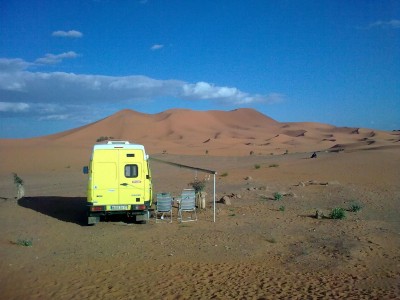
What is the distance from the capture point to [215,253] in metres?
9.20

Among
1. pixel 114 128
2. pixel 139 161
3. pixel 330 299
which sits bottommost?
pixel 330 299

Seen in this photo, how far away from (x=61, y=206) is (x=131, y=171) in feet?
18.4

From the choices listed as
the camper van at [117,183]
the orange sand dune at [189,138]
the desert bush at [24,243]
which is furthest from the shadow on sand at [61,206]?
the orange sand dune at [189,138]

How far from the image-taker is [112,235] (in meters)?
11.2

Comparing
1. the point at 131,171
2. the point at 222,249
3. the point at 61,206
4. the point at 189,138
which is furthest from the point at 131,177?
the point at 189,138

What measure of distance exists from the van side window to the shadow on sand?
2135 mm

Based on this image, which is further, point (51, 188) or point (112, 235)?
point (51, 188)

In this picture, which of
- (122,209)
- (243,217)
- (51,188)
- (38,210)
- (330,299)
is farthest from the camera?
(51,188)

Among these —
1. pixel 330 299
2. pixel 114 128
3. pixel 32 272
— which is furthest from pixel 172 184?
pixel 114 128

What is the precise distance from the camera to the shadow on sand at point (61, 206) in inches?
555

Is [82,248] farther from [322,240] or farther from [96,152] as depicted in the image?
[322,240]

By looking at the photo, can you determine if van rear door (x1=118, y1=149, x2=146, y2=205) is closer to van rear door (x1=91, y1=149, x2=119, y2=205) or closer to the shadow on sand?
van rear door (x1=91, y1=149, x2=119, y2=205)

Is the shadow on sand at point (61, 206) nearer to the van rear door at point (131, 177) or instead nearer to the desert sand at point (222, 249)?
the desert sand at point (222, 249)

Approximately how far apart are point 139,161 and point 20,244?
4023 millimetres
